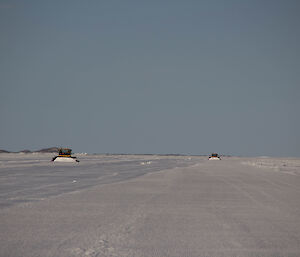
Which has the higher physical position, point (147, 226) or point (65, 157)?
point (65, 157)

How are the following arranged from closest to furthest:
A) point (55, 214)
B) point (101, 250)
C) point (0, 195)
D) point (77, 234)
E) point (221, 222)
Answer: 1. point (101, 250)
2. point (77, 234)
3. point (221, 222)
4. point (55, 214)
5. point (0, 195)

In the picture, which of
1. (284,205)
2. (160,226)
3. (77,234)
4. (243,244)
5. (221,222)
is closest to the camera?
(243,244)

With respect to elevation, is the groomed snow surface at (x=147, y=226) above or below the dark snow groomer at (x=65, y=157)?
below

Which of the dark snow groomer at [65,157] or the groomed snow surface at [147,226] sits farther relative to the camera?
the dark snow groomer at [65,157]

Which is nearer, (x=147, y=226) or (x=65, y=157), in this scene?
(x=147, y=226)

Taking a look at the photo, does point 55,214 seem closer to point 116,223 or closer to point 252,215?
point 116,223

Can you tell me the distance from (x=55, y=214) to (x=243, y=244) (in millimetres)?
5218

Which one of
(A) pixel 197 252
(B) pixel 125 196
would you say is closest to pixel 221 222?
(A) pixel 197 252

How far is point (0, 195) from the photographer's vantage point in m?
14.9

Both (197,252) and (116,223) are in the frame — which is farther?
(116,223)

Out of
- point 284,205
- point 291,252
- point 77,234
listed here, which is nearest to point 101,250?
point 77,234

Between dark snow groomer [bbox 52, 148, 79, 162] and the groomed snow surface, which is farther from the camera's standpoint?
dark snow groomer [bbox 52, 148, 79, 162]

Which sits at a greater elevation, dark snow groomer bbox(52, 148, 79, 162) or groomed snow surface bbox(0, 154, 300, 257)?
dark snow groomer bbox(52, 148, 79, 162)

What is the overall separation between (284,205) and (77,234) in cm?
759
